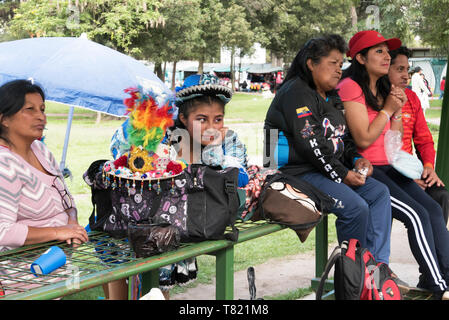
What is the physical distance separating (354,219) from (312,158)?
424mm

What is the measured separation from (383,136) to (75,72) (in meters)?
2.40

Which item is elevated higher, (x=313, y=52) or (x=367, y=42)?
(x=367, y=42)

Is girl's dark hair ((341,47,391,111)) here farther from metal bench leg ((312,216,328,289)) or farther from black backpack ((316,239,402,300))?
black backpack ((316,239,402,300))

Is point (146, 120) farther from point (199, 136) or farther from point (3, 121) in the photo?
point (3, 121)

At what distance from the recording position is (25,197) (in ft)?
7.72

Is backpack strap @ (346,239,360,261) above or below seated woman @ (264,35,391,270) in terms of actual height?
below

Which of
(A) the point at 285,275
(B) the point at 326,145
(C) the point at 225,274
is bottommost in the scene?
(A) the point at 285,275

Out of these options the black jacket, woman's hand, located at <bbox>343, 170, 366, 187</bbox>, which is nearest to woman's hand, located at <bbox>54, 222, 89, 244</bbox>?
the black jacket

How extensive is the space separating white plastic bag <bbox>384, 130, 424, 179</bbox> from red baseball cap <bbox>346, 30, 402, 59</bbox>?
1.97 feet

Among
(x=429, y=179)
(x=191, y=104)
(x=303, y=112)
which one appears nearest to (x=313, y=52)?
(x=303, y=112)

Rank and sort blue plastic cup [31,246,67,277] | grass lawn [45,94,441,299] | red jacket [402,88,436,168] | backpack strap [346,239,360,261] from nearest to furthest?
1. blue plastic cup [31,246,67,277]
2. backpack strap [346,239,360,261]
3. red jacket [402,88,436,168]
4. grass lawn [45,94,441,299]

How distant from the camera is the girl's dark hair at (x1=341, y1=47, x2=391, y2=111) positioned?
3.51m

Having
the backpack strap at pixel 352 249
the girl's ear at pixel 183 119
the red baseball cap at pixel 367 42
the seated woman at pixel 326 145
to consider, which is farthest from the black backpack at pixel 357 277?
the red baseball cap at pixel 367 42
